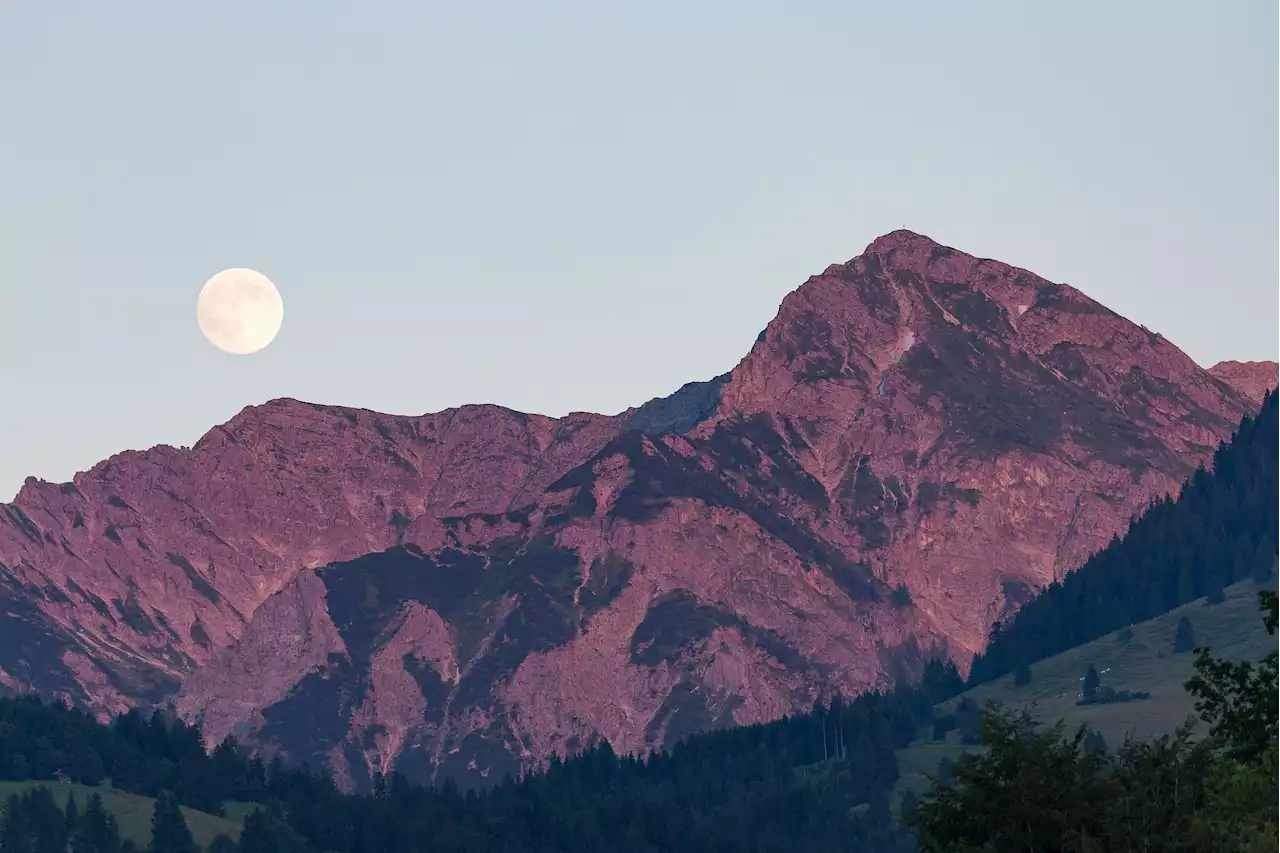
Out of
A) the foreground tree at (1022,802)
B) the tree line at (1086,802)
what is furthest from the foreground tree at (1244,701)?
the foreground tree at (1022,802)

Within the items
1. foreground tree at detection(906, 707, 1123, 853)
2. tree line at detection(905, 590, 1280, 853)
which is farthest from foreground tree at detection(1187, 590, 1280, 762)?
foreground tree at detection(906, 707, 1123, 853)

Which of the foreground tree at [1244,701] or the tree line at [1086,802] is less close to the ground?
the foreground tree at [1244,701]

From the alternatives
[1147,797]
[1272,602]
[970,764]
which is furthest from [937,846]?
[1272,602]

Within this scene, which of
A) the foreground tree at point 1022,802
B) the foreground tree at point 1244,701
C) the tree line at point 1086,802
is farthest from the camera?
the foreground tree at point 1244,701

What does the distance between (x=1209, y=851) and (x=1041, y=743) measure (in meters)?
8.73

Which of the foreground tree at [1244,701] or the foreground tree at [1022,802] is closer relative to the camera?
the foreground tree at [1022,802]

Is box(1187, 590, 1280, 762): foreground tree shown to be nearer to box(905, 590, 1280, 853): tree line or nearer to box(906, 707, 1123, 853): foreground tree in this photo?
box(905, 590, 1280, 853): tree line

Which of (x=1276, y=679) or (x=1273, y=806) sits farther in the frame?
(x=1276, y=679)

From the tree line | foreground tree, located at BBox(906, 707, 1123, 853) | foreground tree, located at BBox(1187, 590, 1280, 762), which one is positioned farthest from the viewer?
foreground tree, located at BBox(1187, 590, 1280, 762)

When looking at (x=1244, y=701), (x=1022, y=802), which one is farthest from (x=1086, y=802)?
(x=1244, y=701)

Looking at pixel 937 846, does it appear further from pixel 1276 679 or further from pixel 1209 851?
pixel 1276 679

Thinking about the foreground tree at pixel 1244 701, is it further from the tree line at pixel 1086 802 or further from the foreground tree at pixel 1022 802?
the foreground tree at pixel 1022 802

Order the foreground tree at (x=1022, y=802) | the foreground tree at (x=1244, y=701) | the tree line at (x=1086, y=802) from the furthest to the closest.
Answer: the foreground tree at (x=1244, y=701), the foreground tree at (x=1022, y=802), the tree line at (x=1086, y=802)

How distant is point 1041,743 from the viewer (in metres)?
94.0
